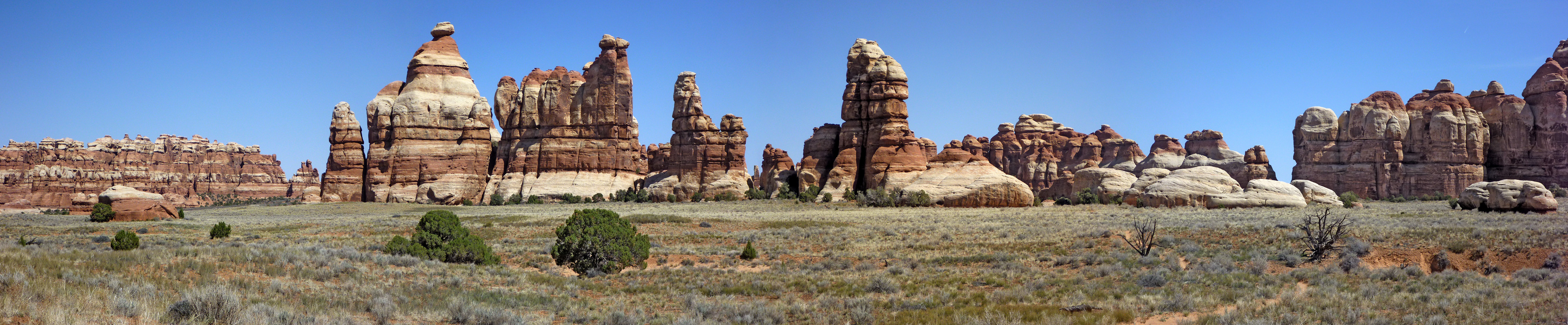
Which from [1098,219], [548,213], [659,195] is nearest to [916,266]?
[1098,219]

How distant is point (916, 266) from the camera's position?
20156 mm

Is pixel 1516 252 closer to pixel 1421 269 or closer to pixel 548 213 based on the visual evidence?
pixel 1421 269

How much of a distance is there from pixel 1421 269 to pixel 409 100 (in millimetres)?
63910

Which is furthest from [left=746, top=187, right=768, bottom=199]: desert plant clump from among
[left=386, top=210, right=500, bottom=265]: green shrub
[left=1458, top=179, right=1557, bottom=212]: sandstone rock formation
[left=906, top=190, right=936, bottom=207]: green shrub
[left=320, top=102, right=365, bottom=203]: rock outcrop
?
[left=386, top=210, right=500, bottom=265]: green shrub

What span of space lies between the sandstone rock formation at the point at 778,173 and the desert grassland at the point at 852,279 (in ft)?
101

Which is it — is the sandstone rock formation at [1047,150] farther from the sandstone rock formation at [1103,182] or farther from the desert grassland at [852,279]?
the desert grassland at [852,279]

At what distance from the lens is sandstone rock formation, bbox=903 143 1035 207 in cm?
4775

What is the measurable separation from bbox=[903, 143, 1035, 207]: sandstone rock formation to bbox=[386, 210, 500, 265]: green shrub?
3183 cm

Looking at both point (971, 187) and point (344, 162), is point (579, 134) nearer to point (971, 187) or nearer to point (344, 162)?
point (344, 162)

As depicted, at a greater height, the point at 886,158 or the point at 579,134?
the point at 579,134

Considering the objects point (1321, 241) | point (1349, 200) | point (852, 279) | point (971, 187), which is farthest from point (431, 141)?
point (1321, 241)

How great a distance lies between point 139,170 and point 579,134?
225ft

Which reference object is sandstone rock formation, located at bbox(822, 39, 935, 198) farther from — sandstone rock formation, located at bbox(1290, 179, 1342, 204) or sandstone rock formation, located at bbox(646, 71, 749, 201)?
sandstone rock formation, located at bbox(1290, 179, 1342, 204)

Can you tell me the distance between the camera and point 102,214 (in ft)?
116
